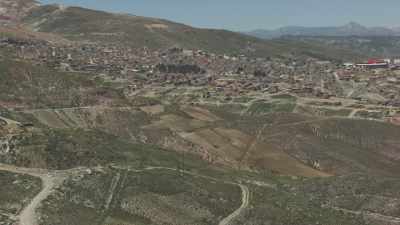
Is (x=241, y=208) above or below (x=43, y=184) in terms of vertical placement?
below

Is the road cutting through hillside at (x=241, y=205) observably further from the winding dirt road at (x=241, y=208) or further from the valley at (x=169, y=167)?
the valley at (x=169, y=167)

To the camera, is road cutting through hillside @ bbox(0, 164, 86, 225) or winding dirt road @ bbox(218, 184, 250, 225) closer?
road cutting through hillside @ bbox(0, 164, 86, 225)

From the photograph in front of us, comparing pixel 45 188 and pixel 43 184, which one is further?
pixel 43 184

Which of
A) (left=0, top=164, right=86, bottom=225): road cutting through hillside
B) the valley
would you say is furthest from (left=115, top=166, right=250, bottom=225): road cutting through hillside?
(left=0, top=164, right=86, bottom=225): road cutting through hillside

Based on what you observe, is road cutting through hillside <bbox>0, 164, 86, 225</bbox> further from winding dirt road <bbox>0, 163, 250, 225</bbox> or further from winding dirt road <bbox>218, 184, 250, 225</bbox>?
winding dirt road <bbox>218, 184, 250, 225</bbox>

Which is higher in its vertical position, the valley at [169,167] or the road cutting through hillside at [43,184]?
the road cutting through hillside at [43,184]

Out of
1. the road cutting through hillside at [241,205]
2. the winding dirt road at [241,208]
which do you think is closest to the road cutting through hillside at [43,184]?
the road cutting through hillside at [241,205]

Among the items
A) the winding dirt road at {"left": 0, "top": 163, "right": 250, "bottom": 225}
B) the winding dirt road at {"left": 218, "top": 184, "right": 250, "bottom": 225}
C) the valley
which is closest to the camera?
the winding dirt road at {"left": 0, "top": 163, "right": 250, "bottom": 225}

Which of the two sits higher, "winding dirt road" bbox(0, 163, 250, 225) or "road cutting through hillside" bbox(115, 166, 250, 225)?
"winding dirt road" bbox(0, 163, 250, 225)

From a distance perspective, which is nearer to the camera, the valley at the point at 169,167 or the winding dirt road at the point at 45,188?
the winding dirt road at the point at 45,188

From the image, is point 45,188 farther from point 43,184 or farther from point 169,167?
point 169,167

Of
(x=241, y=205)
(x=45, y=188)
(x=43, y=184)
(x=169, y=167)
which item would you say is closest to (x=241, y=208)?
(x=241, y=205)
